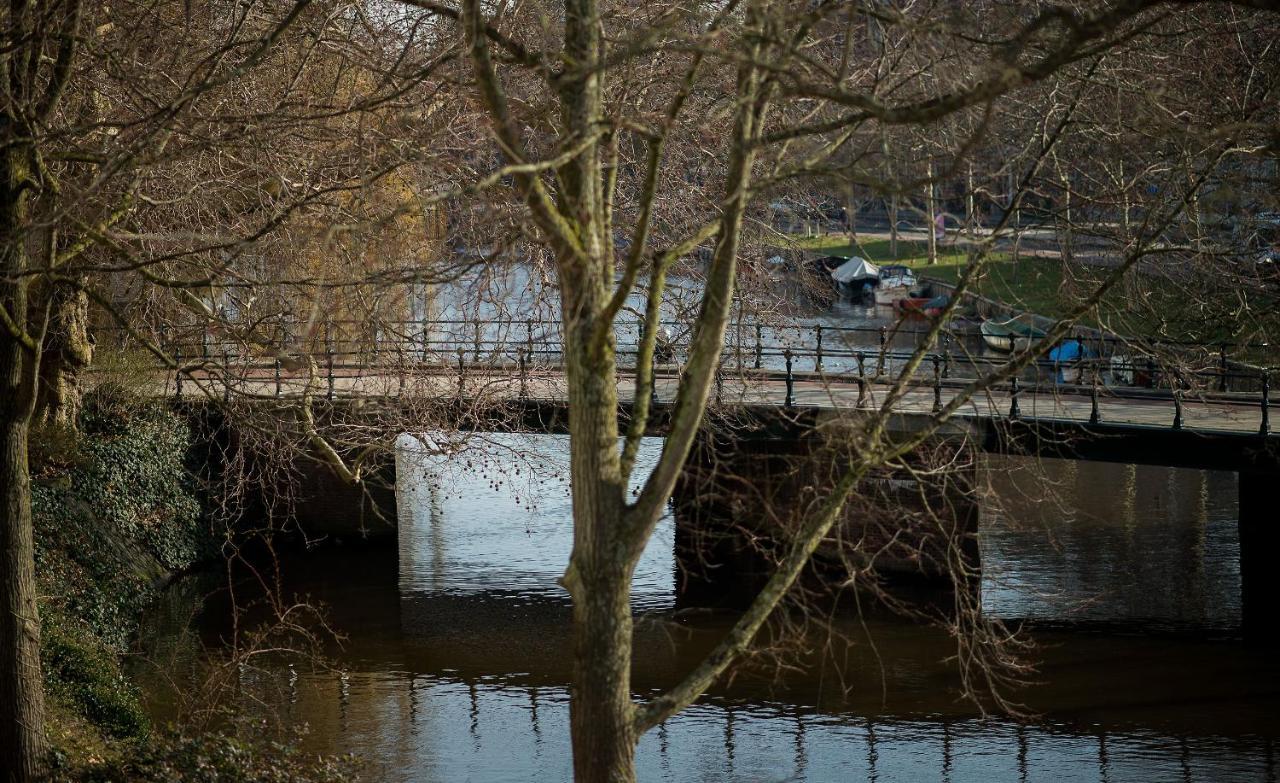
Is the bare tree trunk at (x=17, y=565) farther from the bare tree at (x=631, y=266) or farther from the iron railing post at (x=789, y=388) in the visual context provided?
the iron railing post at (x=789, y=388)

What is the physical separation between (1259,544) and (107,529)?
656 inches

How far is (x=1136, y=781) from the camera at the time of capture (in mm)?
13461

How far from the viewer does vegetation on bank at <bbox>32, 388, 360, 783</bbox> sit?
37.0ft

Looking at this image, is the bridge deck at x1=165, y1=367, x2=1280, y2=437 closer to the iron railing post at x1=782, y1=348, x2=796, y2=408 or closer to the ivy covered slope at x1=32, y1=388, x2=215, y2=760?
the iron railing post at x1=782, y1=348, x2=796, y2=408

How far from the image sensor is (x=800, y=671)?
1071 cm

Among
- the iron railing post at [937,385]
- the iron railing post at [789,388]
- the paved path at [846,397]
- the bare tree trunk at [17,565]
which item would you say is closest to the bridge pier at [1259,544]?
the paved path at [846,397]

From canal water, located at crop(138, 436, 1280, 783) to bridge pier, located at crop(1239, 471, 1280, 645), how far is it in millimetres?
336

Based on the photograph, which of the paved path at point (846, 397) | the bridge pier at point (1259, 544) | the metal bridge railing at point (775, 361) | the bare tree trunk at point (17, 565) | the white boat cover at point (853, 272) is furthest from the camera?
the white boat cover at point (853, 272)

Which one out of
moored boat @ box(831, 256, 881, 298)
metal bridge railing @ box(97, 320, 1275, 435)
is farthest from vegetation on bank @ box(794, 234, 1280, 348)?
moored boat @ box(831, 256, 881, 298)

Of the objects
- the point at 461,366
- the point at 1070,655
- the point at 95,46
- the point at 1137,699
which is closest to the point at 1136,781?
the point at 1137,699

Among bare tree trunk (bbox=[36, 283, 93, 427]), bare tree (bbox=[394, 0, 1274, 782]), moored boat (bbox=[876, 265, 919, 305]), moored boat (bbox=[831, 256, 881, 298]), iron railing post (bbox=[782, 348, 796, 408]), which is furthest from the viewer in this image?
moored boat (bbox=[831, 256, 881, 298])

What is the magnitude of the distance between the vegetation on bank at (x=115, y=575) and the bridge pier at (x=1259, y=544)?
1302cm

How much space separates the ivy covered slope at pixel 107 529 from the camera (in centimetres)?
1416

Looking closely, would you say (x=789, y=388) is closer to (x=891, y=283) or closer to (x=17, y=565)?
(x=17, y=565)
